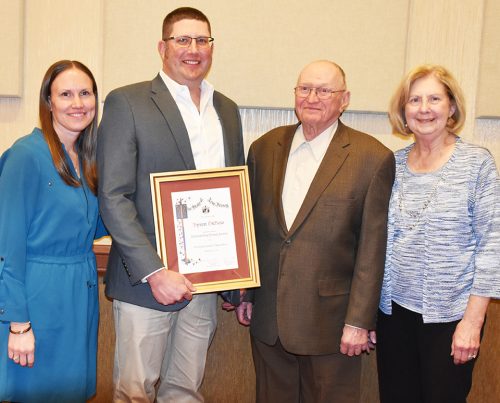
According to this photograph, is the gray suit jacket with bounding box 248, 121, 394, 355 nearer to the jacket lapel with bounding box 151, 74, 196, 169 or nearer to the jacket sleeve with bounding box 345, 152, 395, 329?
the jacket sleeve with bounding box 345, 152, 395, 329

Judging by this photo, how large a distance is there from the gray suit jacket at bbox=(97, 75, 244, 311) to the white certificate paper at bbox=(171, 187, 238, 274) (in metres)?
0.12

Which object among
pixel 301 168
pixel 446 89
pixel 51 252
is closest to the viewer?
pixel 51 252

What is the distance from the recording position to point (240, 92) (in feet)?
10.4

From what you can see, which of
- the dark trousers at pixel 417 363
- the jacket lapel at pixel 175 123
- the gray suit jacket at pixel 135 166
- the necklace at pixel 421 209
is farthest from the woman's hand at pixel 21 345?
the necklace at pixel 421 209

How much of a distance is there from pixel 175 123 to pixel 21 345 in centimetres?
104

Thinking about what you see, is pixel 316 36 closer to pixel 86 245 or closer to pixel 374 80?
pixel 374 80

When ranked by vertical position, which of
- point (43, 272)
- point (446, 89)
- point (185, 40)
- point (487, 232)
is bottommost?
point (43, 272)

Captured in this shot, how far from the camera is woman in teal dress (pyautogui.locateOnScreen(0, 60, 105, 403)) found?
2076mm

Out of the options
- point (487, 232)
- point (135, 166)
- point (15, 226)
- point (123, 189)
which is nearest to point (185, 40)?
point (135, 166)

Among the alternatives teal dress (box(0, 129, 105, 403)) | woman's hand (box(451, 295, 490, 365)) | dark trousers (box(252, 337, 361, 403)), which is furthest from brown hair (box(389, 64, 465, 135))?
teal dress (box(0, 129, 105, 403))

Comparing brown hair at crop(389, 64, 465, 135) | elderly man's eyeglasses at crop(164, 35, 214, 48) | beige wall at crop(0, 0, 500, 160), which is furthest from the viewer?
beige wall at crop(0, 0, 500, 160)

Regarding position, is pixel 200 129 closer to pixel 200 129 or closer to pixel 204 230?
pixel 200 129

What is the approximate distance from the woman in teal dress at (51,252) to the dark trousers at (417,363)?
1.21 meters

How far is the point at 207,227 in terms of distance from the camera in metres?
2.38
